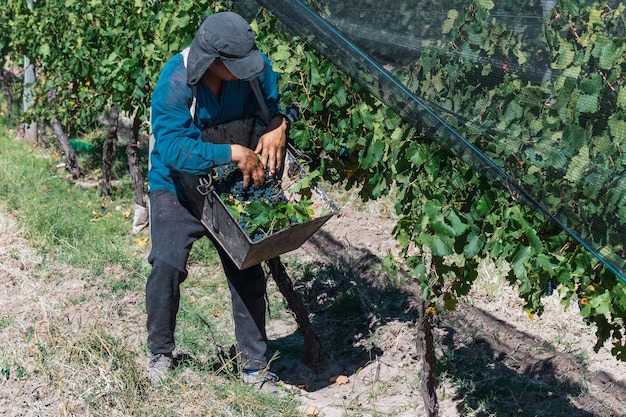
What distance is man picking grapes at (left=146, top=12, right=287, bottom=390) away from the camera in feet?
12.3

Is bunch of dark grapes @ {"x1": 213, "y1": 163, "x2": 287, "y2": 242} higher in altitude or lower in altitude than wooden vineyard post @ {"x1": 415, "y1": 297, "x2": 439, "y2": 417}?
higher

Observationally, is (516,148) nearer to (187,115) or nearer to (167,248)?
(187,115)

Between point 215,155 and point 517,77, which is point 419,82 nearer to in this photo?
point 517,77

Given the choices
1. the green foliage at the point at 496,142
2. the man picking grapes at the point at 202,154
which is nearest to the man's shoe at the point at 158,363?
the man picking grapes at the point at 202,154

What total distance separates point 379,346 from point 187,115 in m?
1.94

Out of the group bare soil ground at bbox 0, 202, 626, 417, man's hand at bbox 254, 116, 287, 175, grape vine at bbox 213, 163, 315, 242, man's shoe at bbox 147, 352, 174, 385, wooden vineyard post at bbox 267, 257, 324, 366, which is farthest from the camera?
wooden vineyard post at bbox 267, 257, 324, 366

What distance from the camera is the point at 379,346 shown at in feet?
16.7

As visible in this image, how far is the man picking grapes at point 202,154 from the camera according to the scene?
12.3 ft

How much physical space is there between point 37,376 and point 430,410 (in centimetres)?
183

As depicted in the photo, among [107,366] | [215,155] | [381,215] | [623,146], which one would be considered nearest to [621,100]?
[623,146]

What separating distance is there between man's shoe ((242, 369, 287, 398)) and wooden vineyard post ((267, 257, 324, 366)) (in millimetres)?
421

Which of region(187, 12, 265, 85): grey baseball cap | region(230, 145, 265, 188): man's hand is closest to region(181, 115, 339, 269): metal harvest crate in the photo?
region(230, 145, 265, 188): man's hand

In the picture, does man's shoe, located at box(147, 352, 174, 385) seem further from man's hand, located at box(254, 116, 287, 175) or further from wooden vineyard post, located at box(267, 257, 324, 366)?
man's hand, located at box(254, 116, 287, 175)

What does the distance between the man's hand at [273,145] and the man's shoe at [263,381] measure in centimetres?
106
